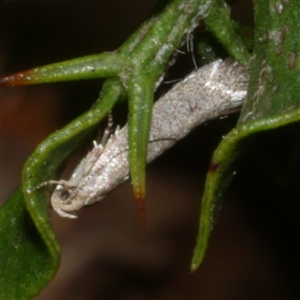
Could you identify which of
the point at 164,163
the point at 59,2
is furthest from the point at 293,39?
the point at 164,163

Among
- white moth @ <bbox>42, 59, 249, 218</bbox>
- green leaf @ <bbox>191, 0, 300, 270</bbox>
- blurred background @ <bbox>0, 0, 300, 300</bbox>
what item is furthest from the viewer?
blurred background @ <bbox>0, 0, 300, 300</bbox>

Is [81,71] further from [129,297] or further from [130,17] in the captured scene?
[129,297]

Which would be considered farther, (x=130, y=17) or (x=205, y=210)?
(x=130, y=17)

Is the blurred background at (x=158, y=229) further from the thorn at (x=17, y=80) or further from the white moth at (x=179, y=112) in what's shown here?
the thorn at (x=17, y=80)

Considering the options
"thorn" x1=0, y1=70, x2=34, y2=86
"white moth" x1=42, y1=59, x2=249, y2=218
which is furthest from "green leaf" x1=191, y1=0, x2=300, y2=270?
"thorn" x1=0, y1=70, x2=34, y2=86

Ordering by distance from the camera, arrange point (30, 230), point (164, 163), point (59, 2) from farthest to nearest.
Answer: point (164, 163), point (59, 2), point (30, 230)

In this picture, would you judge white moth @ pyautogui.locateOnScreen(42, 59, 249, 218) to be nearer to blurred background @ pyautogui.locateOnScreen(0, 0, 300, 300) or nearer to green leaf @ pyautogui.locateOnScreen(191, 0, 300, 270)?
green leaf @ pyautogui.locateOnScreen(191, 0, 300, 270)
